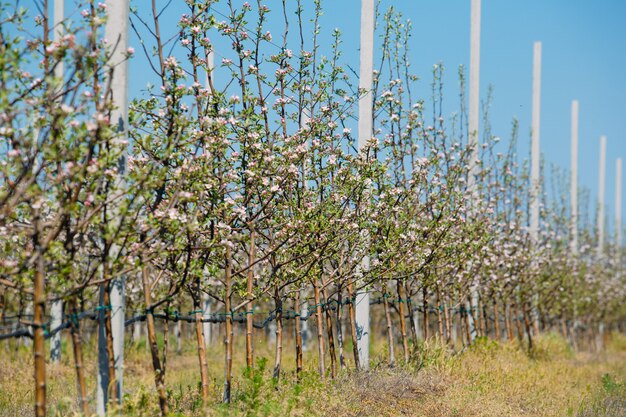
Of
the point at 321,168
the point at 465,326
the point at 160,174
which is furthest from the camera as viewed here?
the point at 465,326

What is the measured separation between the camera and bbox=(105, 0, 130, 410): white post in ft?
21.0

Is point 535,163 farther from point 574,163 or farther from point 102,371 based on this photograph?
point 102,371

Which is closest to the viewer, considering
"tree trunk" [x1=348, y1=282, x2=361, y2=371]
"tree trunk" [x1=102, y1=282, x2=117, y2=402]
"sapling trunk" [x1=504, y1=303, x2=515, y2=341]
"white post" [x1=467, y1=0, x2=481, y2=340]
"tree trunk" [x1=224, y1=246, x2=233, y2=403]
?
"tree trunk" [x1=102, y1=282, x2=117, y2=402]

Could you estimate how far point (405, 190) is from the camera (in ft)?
34.4

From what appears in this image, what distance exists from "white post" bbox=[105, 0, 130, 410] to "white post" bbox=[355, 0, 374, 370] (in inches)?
165

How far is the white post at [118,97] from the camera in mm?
6406

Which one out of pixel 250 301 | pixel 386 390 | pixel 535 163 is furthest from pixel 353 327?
pixel 535 163

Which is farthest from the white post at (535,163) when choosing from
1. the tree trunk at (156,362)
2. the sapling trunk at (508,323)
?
the tree trunk at (156,362)

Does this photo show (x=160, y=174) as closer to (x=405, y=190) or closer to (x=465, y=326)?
(x=405, y=190)

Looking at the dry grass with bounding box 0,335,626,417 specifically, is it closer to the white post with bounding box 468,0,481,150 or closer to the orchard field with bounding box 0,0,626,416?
the orchard field with bounding box 0,0,626,416

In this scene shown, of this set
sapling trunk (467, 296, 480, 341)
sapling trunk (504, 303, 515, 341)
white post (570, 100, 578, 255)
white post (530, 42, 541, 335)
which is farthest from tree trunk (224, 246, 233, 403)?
white post (570, 100, 578, 255)

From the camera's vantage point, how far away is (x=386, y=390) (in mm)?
8883

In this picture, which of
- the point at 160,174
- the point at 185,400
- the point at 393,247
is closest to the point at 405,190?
the point at 393,247

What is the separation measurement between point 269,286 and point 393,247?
208 cm
